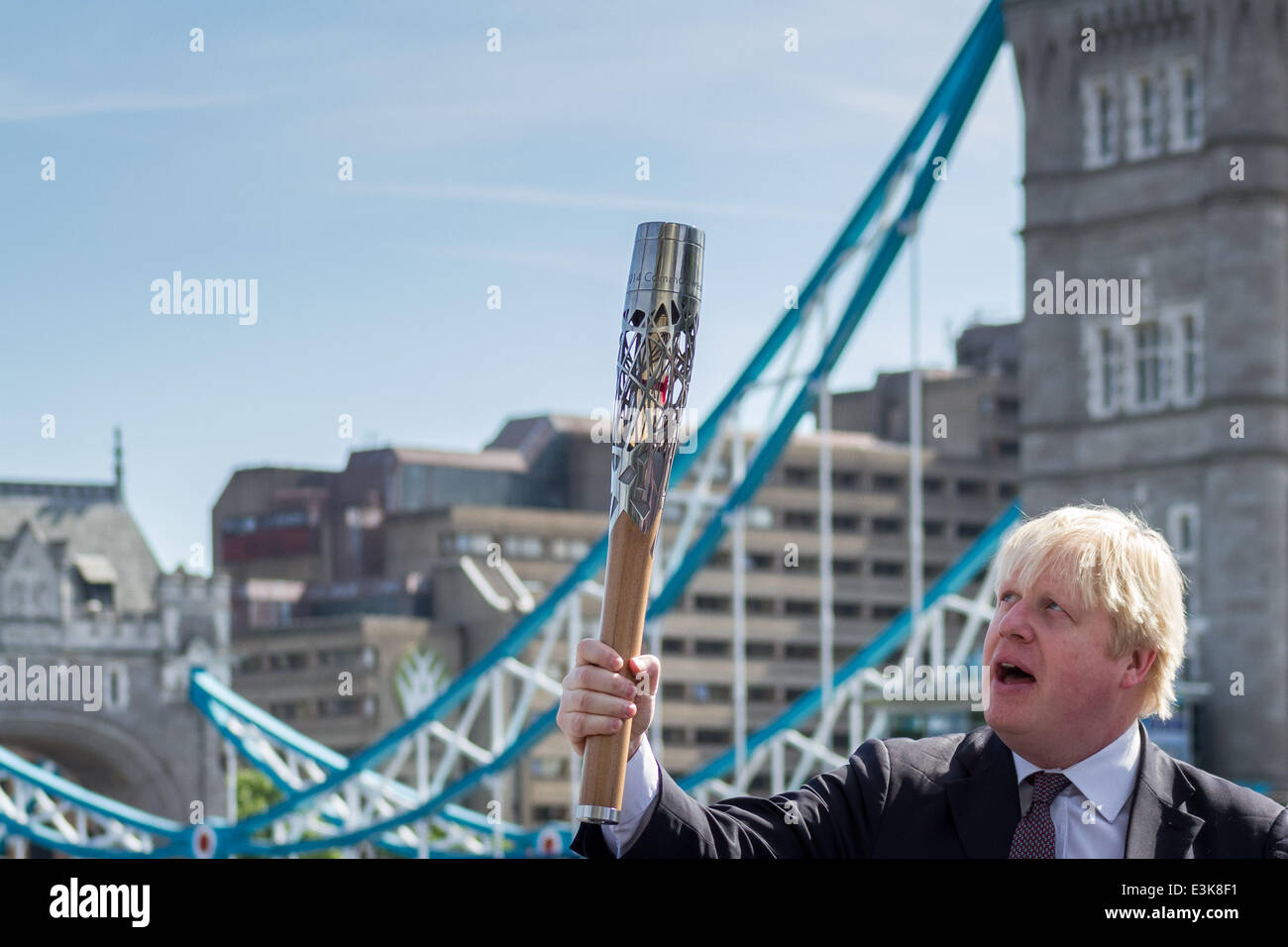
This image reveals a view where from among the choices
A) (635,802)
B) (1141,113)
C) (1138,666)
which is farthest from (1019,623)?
(1141,113)

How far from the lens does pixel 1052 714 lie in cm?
240

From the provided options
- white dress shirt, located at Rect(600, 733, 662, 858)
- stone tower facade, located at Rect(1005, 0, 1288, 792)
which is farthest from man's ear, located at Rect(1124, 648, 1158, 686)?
stone tower facade, located at Rect(1005, 0, 1288, 792)

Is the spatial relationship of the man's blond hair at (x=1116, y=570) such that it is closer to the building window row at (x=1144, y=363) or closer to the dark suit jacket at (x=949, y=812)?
the dark suit jacket at (x=949, y=812)

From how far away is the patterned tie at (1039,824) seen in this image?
2.38m

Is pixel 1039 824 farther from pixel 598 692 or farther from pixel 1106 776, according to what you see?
pixel 598 692

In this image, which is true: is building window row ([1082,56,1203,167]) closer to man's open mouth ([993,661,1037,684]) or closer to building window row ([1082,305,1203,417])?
building window row ([1082,305,1203,417])

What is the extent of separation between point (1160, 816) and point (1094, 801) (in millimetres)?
78

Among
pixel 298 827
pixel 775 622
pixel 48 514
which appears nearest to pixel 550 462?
pixel 775 622

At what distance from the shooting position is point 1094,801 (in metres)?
2.41

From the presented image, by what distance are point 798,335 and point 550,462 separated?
5836 cm

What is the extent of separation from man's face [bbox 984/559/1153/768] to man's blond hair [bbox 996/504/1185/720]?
0.01 m

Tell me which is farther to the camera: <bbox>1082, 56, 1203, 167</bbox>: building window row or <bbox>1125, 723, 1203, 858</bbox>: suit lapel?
<bbox>1082, 56, 1203, 167</bbox>: building window row

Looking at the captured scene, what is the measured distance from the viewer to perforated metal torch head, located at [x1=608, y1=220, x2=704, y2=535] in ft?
5.94
